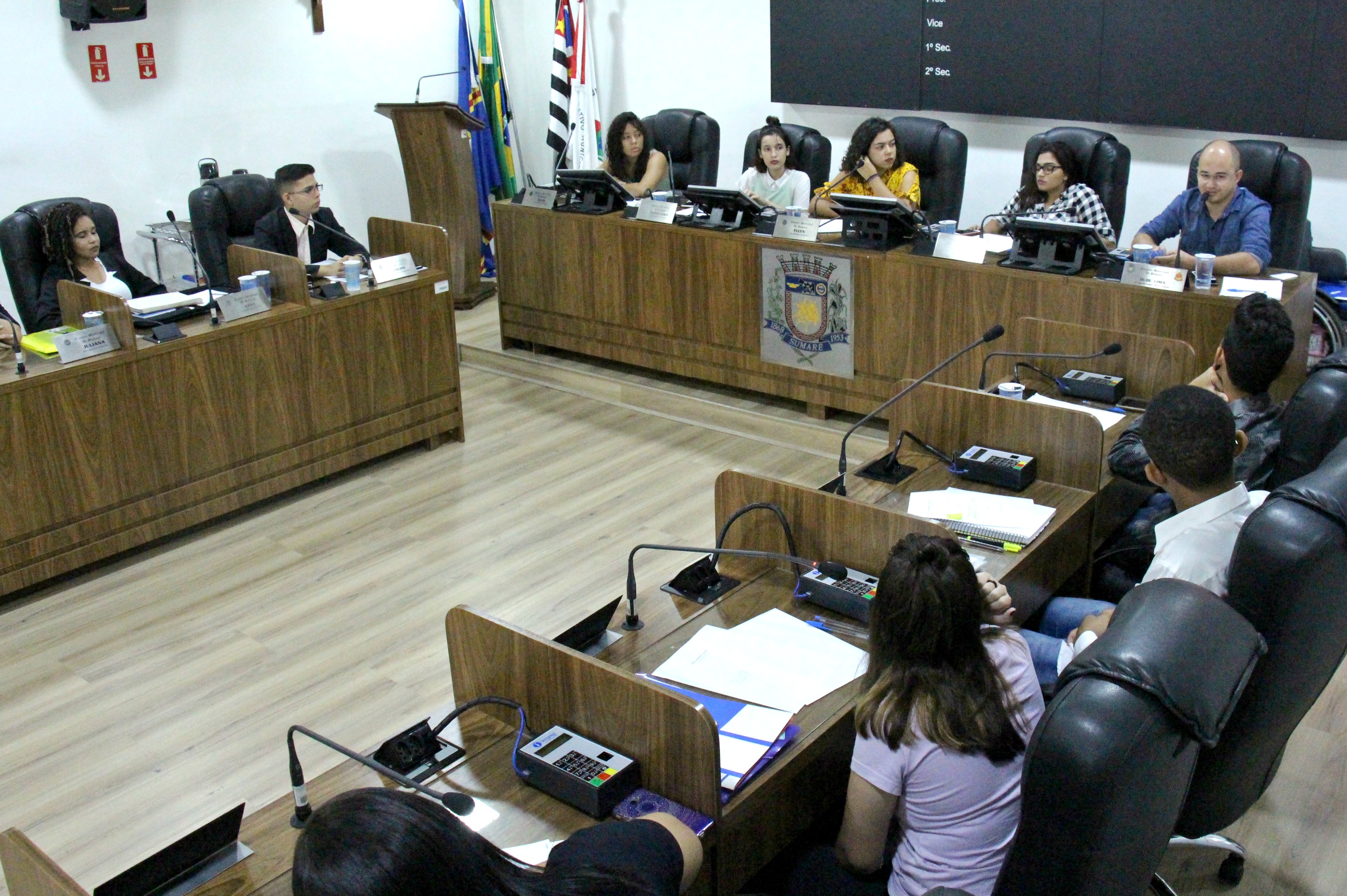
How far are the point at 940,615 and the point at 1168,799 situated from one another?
0.35 m

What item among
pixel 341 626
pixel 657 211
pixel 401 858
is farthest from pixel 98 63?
pixel 401 858

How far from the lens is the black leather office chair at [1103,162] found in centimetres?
427

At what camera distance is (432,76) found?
21.6ft

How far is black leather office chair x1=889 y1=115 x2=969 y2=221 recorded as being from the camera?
15.6ft

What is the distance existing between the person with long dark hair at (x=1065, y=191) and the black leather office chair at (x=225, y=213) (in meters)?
2.84

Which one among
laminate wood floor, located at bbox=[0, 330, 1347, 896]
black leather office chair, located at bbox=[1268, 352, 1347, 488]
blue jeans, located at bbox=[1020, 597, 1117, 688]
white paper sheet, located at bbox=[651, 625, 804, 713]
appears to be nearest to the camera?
white paper sheet, located at bbox=[651, 625, 804, 713]

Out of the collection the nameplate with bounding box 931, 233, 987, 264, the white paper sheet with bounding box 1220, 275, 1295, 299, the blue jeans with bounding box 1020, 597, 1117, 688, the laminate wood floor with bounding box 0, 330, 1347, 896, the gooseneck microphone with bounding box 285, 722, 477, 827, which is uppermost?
the nameplate with bounding box 931, 233, 987, 264

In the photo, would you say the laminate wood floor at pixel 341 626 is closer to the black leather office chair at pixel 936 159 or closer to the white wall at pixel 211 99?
the black leather office chair at pixel 936 159

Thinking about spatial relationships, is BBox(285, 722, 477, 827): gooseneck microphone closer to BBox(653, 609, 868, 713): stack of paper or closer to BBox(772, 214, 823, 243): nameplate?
BBox(653, 609, 868, 713): stack of paper

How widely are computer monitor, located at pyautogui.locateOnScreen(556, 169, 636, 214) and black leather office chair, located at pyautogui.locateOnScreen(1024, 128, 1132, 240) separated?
1662 mm

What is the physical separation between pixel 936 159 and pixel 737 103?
177 cm

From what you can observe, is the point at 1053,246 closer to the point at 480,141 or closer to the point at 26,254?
the point at 26,254

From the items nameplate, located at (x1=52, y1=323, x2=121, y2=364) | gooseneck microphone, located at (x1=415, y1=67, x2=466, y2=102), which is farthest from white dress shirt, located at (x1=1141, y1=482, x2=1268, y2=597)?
gooseneck microphone, located at (x1=415, y1=67, x2=466, y2=102)

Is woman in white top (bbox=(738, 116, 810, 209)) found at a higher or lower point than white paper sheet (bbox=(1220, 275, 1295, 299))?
higher
